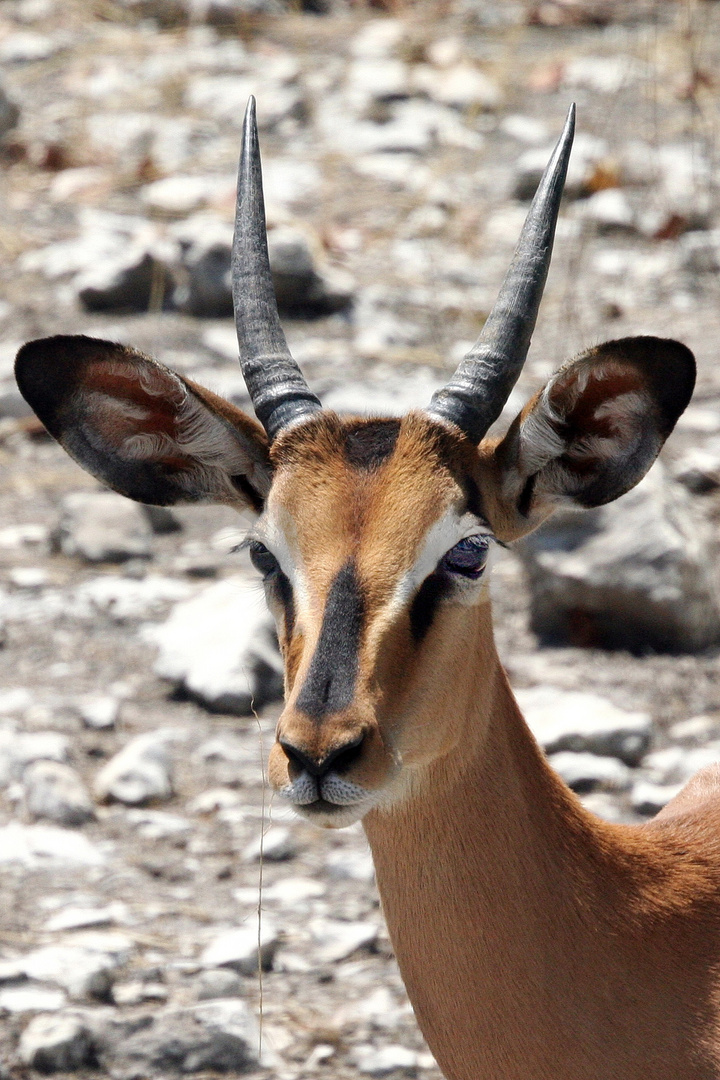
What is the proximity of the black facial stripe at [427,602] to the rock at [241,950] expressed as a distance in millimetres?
1891

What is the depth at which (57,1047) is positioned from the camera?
4484mm

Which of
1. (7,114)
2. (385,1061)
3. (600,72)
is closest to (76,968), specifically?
(385,1061)

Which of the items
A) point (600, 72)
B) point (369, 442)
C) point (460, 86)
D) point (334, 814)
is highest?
point (369, 442)

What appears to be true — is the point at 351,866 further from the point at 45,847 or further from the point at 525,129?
the point at 525,129

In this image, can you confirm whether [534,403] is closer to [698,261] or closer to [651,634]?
[651,634]

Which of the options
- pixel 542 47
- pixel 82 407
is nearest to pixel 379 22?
pixel 542 47

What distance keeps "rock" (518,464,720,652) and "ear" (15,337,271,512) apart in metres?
2.67

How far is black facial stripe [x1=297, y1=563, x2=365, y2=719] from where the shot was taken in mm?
3281

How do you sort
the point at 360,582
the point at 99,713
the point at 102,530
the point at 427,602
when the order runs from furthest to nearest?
the point at 102,530, the point at 99,713, the point at 427,602, the point at 360,582

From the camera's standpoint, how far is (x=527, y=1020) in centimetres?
371

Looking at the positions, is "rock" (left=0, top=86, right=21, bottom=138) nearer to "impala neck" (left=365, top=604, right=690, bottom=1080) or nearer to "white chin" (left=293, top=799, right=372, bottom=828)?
"impala neck" (left=365, top=604, right=690, bottom=1080)

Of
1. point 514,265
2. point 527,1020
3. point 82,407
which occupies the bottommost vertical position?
point 527,1020

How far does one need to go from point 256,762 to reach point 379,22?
10.1 meters

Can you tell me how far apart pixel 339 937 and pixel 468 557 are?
201cm
